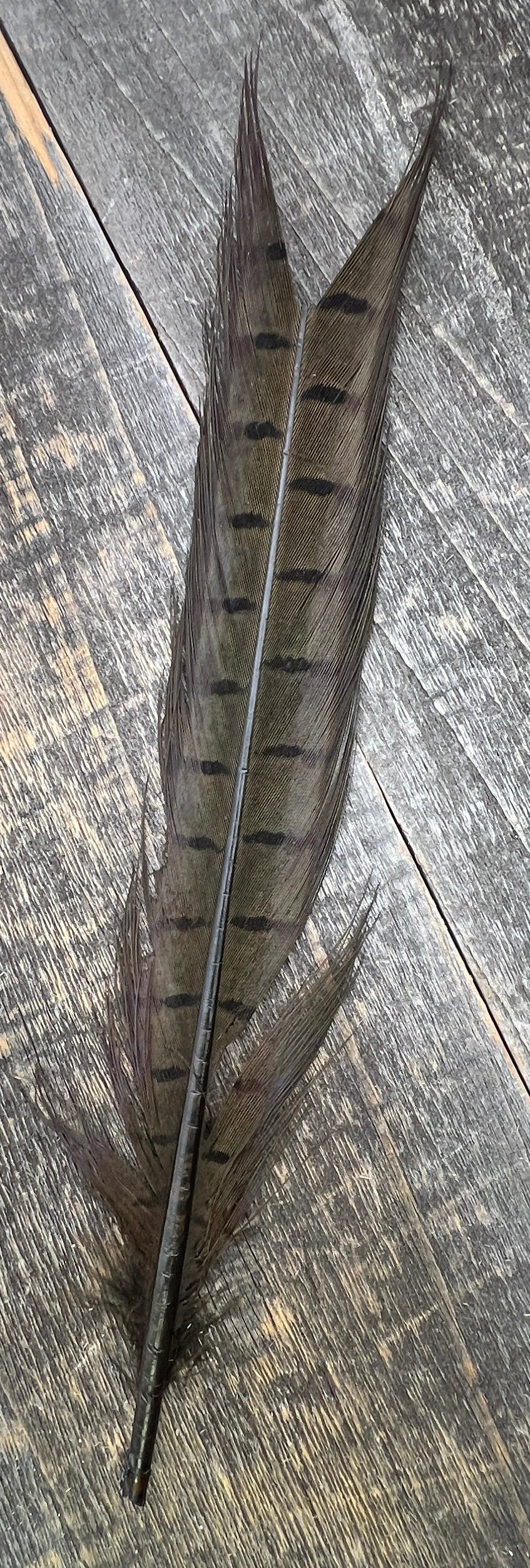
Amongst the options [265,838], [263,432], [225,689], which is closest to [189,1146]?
[265,838]

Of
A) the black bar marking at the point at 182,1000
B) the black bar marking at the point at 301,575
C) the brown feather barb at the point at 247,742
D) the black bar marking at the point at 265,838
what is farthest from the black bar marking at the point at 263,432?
the black bar marking at the point at 182,1000

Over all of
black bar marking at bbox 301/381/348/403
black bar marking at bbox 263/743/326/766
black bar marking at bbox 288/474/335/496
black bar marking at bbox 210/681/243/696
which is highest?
black bar marking at bbox 301/381/348/403

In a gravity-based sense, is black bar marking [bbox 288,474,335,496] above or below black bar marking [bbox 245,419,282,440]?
below

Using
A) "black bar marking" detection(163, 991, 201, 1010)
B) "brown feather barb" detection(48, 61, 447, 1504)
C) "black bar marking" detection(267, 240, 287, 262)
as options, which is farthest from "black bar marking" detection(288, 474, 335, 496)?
"black bar marking" detection(163, 991, 201, 1010)

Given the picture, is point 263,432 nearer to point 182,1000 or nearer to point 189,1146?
point 182,1000

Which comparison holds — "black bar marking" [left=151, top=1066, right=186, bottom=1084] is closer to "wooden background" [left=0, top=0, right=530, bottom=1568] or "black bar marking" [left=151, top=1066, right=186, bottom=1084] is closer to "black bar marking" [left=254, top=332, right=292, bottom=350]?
"wooden background" [left=0, top=0, right=530, bottom=1568]

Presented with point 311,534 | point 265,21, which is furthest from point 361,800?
point 265,21

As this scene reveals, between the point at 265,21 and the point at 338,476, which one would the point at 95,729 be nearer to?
the point at 338,476
